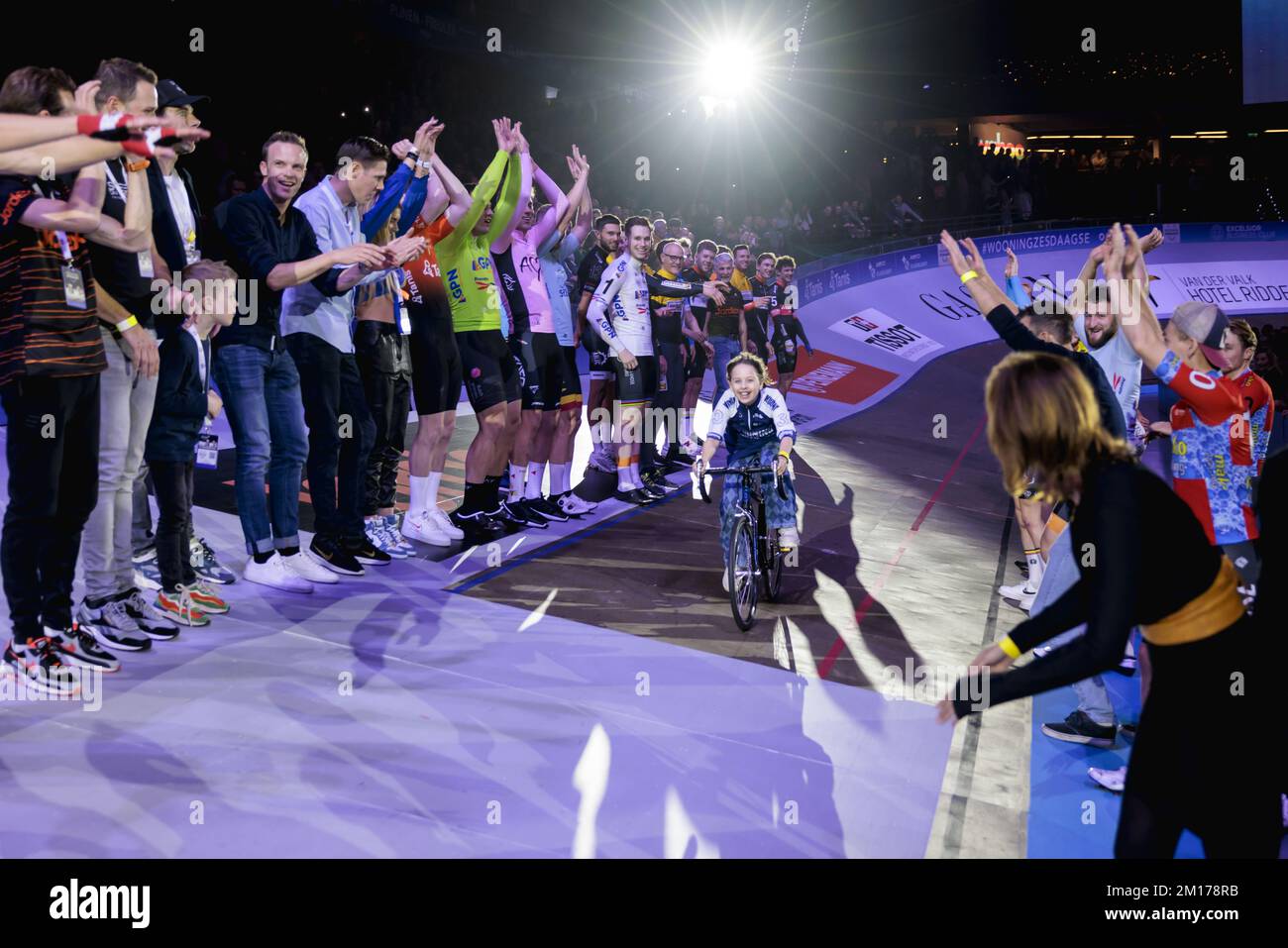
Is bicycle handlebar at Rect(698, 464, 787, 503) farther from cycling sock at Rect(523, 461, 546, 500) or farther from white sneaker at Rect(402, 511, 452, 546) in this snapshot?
cycling sock at Rect(523, 461, 546, 500)

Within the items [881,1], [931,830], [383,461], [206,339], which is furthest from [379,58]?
[881,1]

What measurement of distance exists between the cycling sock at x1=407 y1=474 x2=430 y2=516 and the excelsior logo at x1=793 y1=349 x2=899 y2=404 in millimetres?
8278

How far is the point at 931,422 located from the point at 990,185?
1595 centimetres

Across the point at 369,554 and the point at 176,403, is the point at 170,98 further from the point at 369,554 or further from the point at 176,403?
the point at 369,554

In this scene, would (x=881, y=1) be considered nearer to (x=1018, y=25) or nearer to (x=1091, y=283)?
(x=1018, y=25)

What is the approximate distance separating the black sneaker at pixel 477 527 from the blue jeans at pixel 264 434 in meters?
1.31

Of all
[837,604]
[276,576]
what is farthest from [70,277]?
[837,604]

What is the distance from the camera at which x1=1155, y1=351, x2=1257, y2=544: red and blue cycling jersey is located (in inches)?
167

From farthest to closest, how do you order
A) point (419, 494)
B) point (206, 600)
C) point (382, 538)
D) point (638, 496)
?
point (638, 496)
point (419, 494)
point (382, 538)
point (206, 600)

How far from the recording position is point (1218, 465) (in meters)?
4.35

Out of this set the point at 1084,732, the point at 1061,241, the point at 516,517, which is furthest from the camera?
the point at 1061,241

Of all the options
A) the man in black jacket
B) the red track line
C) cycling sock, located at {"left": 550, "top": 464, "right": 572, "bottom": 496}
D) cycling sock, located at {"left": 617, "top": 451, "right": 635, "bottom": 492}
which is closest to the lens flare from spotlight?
the red track line

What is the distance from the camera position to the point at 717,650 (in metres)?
5.46
